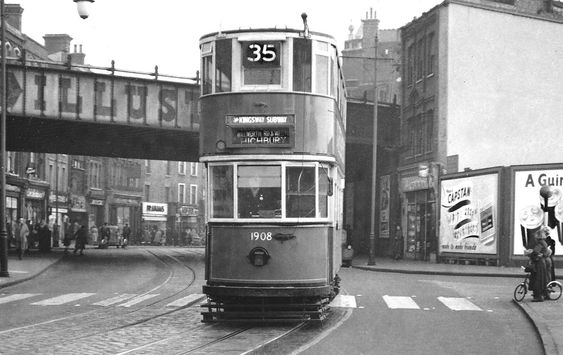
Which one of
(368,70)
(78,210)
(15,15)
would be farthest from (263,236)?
(368,70)

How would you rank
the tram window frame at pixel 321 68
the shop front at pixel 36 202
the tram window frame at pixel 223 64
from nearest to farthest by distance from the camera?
1. the tram window frame at pixel 223 64
2. the tram window frame at pixel 321 68
3. the shop front at pixel 36 202

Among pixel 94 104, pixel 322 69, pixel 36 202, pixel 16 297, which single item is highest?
pixel 94 104

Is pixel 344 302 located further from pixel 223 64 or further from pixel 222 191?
pixel 223 64

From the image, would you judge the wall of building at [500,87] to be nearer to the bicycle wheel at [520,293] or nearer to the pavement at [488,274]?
the pavement at [488,274]

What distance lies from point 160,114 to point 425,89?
1358 cm

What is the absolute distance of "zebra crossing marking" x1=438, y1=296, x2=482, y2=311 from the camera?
61.1 ft

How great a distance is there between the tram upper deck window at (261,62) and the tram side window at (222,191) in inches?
64.0

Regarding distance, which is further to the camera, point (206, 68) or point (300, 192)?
point (206, 68)

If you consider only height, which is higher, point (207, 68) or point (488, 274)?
point (207, 68)

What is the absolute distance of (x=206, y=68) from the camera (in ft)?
51.6

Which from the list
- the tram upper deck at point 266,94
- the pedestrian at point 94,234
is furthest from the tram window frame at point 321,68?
the pedestrian at point 94,234

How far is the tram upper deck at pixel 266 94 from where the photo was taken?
590 inches

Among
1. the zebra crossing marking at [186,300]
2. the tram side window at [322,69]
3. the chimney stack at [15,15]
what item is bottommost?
the zebra crossing marking at [186,300]

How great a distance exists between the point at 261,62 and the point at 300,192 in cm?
244
